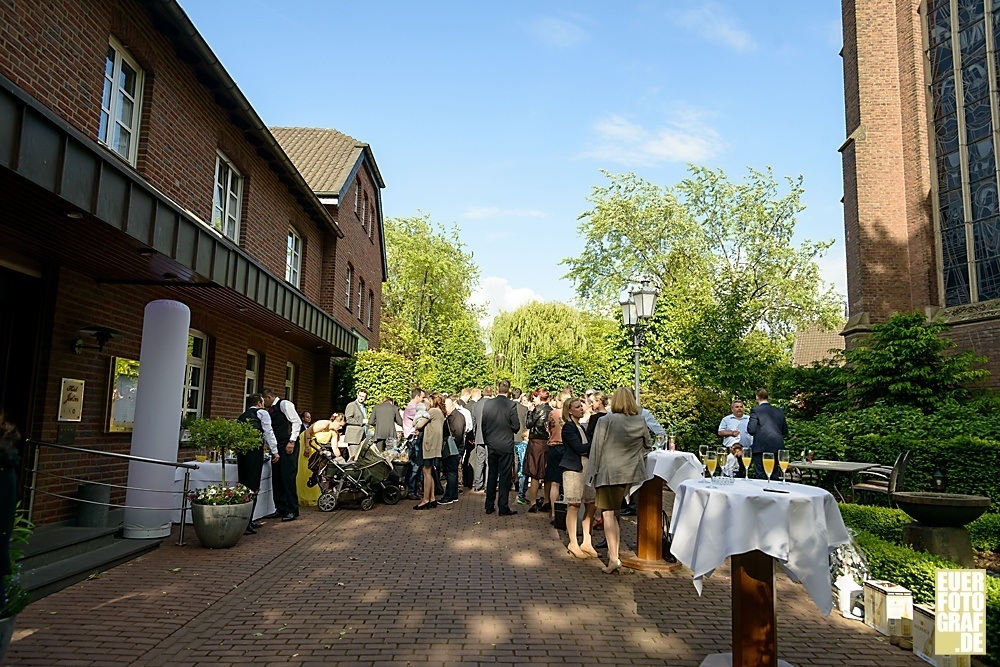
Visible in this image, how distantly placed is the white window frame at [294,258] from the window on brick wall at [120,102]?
6.96 m

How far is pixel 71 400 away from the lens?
7.91 m

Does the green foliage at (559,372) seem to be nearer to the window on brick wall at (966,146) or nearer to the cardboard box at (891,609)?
the window on brick wall at (966,146)

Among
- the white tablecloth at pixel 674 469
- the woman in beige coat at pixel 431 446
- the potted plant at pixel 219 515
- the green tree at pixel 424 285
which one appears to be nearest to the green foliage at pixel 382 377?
the woman in beige coat at pixel 431 446

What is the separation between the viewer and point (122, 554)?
23.0 feet

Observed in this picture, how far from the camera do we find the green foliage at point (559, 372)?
18.0 m

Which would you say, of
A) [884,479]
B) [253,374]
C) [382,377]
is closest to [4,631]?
[253,374]

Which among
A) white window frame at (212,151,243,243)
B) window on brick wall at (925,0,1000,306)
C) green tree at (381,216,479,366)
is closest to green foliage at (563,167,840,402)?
green tree at (381,216,479,366)

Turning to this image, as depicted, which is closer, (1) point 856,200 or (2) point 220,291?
(2) point 220,291

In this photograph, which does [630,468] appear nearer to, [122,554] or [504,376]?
[122,554]

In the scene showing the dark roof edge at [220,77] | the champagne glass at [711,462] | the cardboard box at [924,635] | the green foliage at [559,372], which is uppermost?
the dark roof edge at [220,77]

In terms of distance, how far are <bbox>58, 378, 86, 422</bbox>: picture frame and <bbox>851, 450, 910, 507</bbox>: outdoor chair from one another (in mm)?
9818

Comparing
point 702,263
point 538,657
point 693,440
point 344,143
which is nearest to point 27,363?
point 538,657

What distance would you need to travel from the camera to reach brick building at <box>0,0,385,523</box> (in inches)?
227

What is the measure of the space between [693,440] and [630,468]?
8.81 metres
